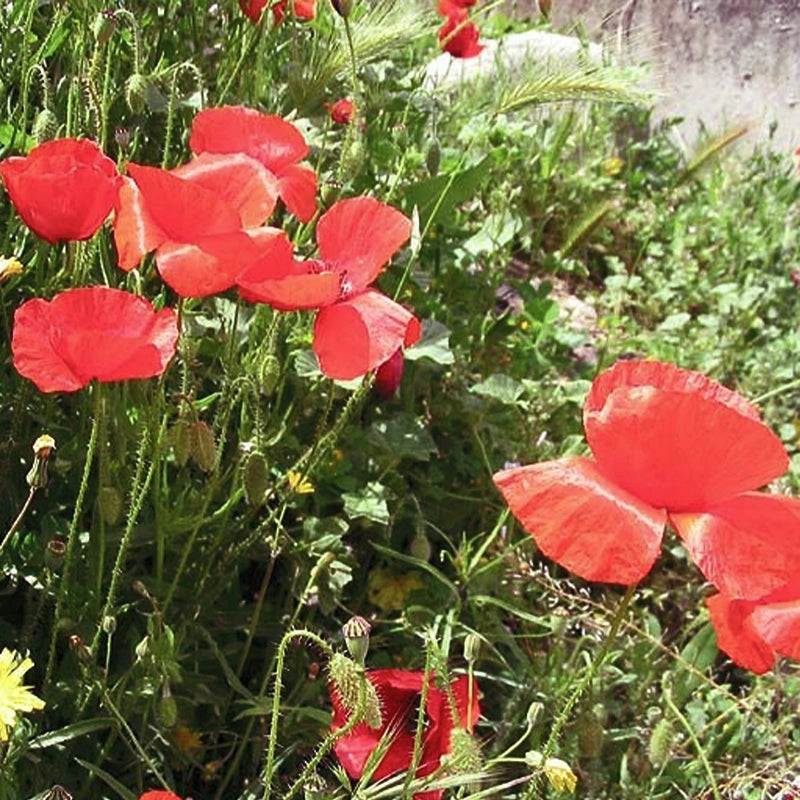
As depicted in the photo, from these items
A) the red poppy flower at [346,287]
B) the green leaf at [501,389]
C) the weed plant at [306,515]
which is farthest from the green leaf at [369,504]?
the red poppy flower at [346,287]

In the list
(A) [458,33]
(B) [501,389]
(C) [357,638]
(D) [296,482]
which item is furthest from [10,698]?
(A) [458,33]

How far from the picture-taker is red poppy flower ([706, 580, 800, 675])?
42.7 inches

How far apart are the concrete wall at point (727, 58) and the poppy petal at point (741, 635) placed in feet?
10.4

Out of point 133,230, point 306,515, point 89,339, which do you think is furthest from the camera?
point 306,515

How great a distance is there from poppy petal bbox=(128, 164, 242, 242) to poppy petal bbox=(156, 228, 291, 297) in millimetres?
14

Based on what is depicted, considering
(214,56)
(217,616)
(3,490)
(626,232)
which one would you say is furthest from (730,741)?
(626,232)

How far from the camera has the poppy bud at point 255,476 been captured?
1355 millimetres

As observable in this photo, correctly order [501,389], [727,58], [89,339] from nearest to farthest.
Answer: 1. [89,339]
2. [501,389]
3. [727,58]

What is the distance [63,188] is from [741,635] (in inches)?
28.6

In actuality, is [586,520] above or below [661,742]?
above

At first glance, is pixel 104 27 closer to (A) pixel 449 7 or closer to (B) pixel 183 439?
(B) pixel 183 439

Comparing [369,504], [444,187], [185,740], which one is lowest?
[185,740]

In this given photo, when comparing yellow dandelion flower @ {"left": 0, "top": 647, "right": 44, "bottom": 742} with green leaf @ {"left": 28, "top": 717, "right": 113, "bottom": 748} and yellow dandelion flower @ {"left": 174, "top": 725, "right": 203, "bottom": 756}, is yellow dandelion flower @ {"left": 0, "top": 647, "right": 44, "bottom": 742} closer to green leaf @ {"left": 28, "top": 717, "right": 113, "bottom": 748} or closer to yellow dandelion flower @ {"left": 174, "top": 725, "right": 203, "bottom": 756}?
green leaf @ {"left": 28, "top": 717, "right": 113, "bottom": 748}

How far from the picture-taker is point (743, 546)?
1.04m
